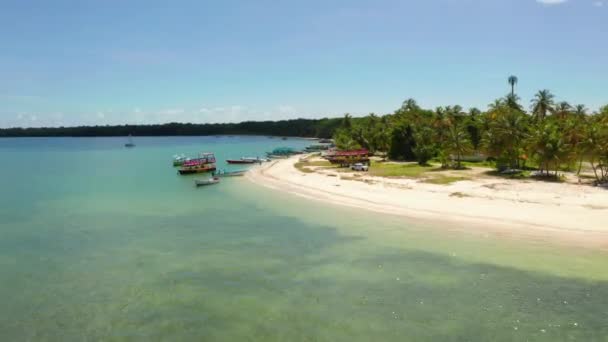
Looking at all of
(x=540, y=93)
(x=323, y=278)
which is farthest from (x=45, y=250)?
(x=540, y=93)

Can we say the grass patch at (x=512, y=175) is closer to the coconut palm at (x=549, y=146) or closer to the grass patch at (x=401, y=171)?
the coconut palm at (x=549, y=146)

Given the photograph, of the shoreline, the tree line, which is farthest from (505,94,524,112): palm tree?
the shoreline

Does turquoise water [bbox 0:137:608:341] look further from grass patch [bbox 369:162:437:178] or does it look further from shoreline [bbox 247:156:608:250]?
grass patch [bbox 369:162:437:178]

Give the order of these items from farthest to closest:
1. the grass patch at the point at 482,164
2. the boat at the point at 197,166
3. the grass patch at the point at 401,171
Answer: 1. the boat at the point at 197,166
2. the grass patch at the point at 482,164
3. the grass patch at the point at 401,171

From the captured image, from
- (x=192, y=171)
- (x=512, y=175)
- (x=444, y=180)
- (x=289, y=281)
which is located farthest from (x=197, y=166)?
(x=289, y=281)

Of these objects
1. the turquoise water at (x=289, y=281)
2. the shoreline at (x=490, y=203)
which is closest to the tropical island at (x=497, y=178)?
the shoreline at (x=490, y=203)

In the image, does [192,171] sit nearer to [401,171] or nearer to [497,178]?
[401,171]
